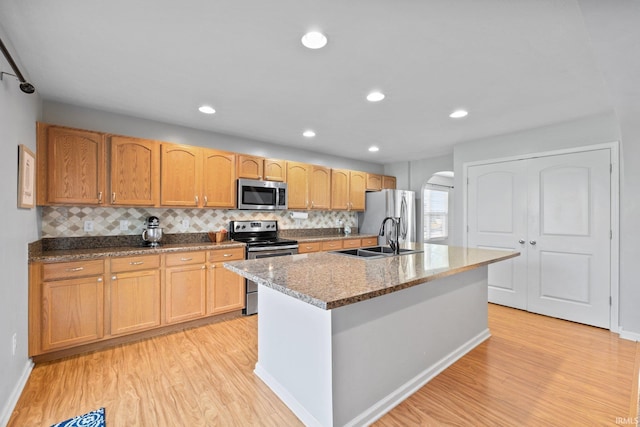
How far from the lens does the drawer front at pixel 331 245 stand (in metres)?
4.37

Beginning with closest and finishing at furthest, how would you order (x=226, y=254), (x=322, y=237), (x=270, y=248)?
(x=226, y=254)
(x=270, y=248)
(x=322, y=237)

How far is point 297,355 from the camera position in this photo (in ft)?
5.93

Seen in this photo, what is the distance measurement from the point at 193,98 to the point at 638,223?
451cm

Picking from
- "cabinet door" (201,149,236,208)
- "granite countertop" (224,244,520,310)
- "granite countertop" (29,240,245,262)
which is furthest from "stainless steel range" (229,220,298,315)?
"granite countertop" (224,244,520,310)

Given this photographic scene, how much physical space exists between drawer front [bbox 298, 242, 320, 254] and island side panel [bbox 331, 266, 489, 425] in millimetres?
2139

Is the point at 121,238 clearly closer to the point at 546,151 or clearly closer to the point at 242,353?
the point at 242,353

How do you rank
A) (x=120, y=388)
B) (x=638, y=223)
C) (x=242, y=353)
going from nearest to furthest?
(x=120, y=388), (x=242, y=353), (x=638, y=223)

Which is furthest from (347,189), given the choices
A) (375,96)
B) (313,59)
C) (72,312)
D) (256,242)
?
(72,312)

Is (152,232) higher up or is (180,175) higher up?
(180,175)

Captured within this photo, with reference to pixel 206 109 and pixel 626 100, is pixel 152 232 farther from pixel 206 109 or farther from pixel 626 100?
pixel 626 100

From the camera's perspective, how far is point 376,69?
7.05 feet

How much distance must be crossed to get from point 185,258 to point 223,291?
1.96 feet

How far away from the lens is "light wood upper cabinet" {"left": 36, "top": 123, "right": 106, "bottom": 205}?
2555mm

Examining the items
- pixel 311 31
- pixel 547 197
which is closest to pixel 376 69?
pixel 311 31
